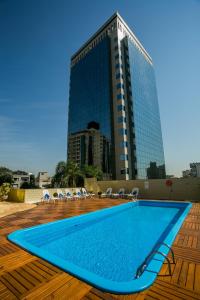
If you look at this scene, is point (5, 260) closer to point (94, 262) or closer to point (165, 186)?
point (94, 262)

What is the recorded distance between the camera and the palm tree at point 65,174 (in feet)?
92.8

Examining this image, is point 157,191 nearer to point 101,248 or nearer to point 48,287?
point 101,248

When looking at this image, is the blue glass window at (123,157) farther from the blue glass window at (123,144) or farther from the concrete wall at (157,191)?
the concrete wall at (157,191)

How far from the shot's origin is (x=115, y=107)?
150 ft

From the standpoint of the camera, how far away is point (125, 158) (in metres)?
41.0

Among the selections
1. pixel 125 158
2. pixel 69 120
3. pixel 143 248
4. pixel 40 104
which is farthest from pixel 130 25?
pixel 143 248

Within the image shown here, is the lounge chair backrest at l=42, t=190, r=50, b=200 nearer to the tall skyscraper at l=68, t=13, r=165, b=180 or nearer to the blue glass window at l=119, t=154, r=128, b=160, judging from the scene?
the tall skyscraper at l=68, t=13, r=165, b=180

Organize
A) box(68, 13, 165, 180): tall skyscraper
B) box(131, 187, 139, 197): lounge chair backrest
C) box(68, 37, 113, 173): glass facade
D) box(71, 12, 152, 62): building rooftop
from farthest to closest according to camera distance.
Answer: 1. box(71, 12, 152, 62): building rooftop
2. box(68, 37, 113, 173): glass facade
3. box(68, 13, 165, 180): tall skyscraper
4. box(131, 187, 139, 197): lounge chair backrest

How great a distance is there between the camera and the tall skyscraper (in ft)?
144

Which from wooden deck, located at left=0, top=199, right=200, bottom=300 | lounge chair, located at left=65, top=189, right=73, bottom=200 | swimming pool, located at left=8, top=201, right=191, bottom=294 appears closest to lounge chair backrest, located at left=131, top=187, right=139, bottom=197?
lounge chair, located at left=65, top=189, right=73, bottom=200

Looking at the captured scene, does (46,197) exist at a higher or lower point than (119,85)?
lower

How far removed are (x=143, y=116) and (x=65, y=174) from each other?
34.2 meters

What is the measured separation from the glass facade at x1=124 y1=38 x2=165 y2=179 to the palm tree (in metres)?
19.6

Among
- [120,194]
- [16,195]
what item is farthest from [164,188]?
[16,195]
